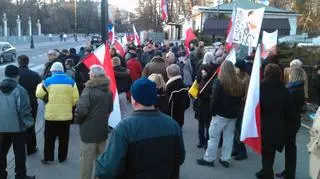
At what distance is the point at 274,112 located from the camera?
6.36 m

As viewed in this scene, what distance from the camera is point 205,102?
28.0 feet

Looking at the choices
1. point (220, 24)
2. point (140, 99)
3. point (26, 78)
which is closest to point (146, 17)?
point (220, 24)

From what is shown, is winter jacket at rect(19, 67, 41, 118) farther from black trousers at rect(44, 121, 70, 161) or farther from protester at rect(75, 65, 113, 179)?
protester at rect(75, 65, 113, 179)

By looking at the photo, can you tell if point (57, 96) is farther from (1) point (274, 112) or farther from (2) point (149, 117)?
(2) point (149, 117)

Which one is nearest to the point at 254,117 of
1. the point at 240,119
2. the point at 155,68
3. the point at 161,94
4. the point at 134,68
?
the point at 161,94

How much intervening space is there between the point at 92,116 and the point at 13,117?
1116 millimetres

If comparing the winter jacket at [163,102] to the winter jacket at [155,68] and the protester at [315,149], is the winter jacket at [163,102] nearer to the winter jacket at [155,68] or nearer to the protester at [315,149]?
the winter jacket at [155,68]

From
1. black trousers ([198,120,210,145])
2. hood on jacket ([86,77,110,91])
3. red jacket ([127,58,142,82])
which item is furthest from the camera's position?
red jacket ([127,58,142,82])

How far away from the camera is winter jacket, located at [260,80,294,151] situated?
20.8 ft

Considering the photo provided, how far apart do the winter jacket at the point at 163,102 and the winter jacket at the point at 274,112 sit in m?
1.58

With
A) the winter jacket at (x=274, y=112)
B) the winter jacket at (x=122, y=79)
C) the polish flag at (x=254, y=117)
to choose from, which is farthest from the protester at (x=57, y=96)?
the winter jacket at (x=274, y=112)

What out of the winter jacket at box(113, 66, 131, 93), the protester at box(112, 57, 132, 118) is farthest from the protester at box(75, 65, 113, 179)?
the winter jacket at box(113, 66, 131, 93)

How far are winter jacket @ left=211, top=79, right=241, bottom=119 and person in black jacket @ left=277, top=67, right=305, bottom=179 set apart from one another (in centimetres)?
91

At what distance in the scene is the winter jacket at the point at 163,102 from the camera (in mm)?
7234
